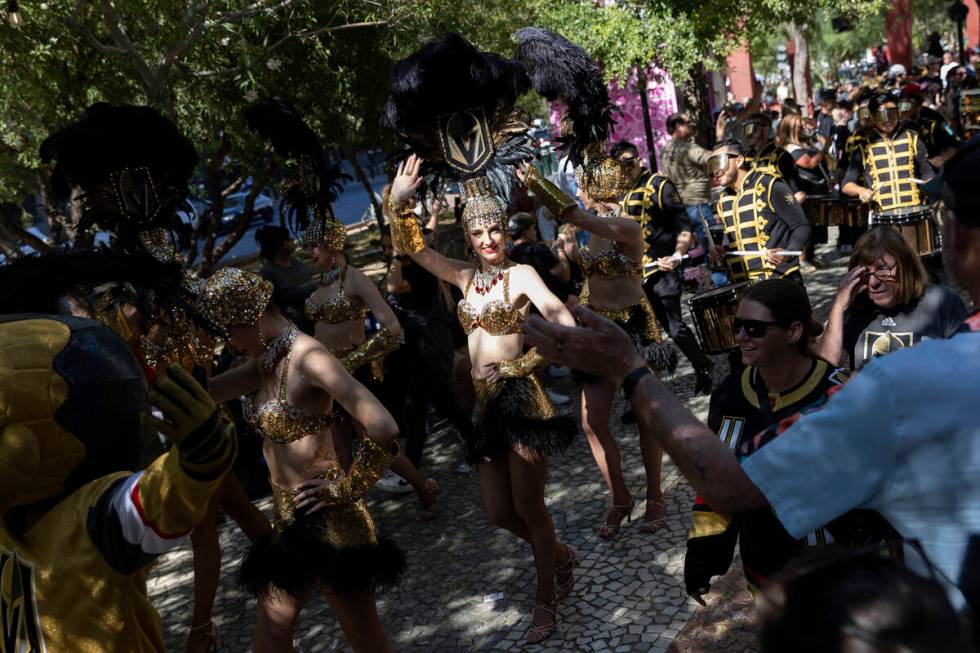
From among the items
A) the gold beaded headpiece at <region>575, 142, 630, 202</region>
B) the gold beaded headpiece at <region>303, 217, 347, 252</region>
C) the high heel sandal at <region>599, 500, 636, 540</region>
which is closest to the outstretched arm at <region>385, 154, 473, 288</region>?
the gold beaded headpiece at <region>303, 217, 347, 252</region>

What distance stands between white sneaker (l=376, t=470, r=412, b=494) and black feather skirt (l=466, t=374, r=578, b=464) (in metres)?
2.23

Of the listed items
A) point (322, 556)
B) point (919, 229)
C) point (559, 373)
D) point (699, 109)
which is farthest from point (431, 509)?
point (699, 109)

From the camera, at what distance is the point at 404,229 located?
476 cm

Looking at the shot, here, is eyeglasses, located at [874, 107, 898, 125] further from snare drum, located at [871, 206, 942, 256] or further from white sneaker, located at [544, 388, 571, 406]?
white sneaker, located at [544, 388, 571, 406]

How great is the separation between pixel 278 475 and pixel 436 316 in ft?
11.7

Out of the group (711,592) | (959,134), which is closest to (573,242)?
(711,592)

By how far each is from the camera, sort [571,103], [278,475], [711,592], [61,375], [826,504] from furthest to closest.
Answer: [571,103], [711,592], [278,475], [61,375], [826,504]

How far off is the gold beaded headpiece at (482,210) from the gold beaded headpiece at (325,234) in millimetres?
1518

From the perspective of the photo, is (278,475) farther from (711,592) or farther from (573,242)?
(573,242)

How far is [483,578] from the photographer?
5074 millimetres

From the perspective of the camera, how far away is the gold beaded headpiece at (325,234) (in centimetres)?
591

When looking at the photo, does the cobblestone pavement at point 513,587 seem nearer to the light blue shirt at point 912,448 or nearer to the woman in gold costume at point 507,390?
the woman in gold costume at point 507,390

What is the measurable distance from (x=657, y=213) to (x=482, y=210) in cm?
330

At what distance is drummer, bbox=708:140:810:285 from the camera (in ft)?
20.7
